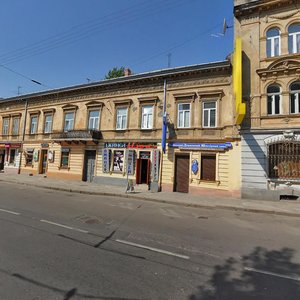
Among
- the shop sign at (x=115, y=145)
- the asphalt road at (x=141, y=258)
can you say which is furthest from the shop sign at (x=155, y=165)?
the asphalt road at (x=141, y=258)

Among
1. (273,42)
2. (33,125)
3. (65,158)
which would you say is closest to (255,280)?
(273,42)

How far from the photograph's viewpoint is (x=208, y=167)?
16.6 meters

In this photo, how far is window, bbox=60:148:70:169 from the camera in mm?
22294

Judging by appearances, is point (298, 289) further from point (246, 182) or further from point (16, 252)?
point (246, 182)

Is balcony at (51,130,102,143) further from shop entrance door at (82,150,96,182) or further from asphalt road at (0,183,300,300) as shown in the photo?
asphalt road at (0,183,300,300)

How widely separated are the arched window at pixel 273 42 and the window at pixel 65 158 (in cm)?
1753

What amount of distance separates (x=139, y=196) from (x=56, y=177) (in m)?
11.4

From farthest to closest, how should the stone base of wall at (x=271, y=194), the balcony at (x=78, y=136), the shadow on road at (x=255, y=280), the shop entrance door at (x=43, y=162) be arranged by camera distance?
the shop entrance door at (x=43, y=162)
the balcony at (x=78, y=136)
the stone base of wall at (x=271, y=194)
the shadow on road at (x=255, y=280)

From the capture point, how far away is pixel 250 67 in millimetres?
15492

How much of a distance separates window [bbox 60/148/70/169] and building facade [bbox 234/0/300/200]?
15.0 meters

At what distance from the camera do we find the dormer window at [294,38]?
1456cm

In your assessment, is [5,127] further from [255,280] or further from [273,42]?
[255,280]

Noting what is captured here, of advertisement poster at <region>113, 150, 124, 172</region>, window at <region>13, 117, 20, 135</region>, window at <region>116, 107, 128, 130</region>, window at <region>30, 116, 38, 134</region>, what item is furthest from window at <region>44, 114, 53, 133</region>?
advertisement poster at <region>113, 150, 124, 172</region>

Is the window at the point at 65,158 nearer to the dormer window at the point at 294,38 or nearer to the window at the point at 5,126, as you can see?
the window at the point at 5,126
